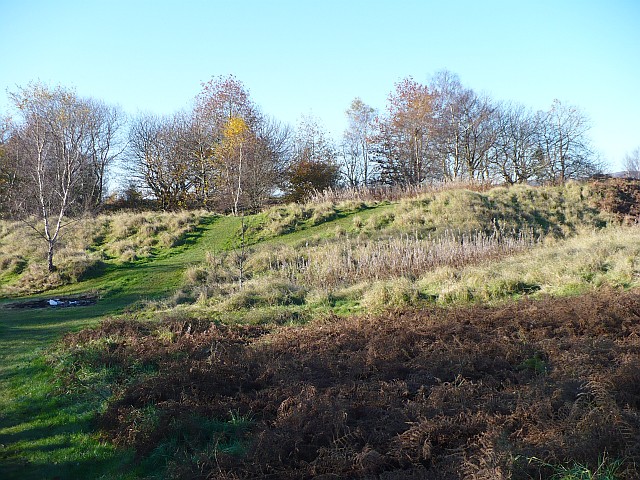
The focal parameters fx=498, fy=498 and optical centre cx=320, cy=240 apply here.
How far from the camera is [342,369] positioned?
650 centimetres

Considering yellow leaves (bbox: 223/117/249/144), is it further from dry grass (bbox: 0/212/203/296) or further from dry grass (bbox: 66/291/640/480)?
dry grass (bbox: 66/291/640/480)

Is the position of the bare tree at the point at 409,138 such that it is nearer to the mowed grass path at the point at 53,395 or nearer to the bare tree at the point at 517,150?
the bare tree at the point at 517,150

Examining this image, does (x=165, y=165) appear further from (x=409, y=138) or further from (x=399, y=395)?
(x=399, y=395)

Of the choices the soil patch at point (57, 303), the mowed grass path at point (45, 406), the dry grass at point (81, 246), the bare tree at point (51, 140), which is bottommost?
the mowed grass path at point (45, 406)

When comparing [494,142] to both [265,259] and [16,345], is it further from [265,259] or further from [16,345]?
[16,345]

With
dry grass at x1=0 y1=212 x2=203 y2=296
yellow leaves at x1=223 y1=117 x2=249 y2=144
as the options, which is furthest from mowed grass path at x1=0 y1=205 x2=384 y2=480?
yellow leaves at x1=223 y1=117 x2=249 y2=144

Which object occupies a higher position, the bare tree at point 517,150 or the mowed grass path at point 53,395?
the bare tree at point 517,150

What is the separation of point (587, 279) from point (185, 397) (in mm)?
9426

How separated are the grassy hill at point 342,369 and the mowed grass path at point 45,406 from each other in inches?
1.2

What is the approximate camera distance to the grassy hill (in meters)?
4.19

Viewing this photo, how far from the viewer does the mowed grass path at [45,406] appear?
506cm

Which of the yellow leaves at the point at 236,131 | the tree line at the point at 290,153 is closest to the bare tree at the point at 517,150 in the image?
the tree line at the point at 290,153

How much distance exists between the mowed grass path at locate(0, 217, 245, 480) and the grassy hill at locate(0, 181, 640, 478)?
3 centimetres

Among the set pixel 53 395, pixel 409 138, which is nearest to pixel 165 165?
pixel 409 138
